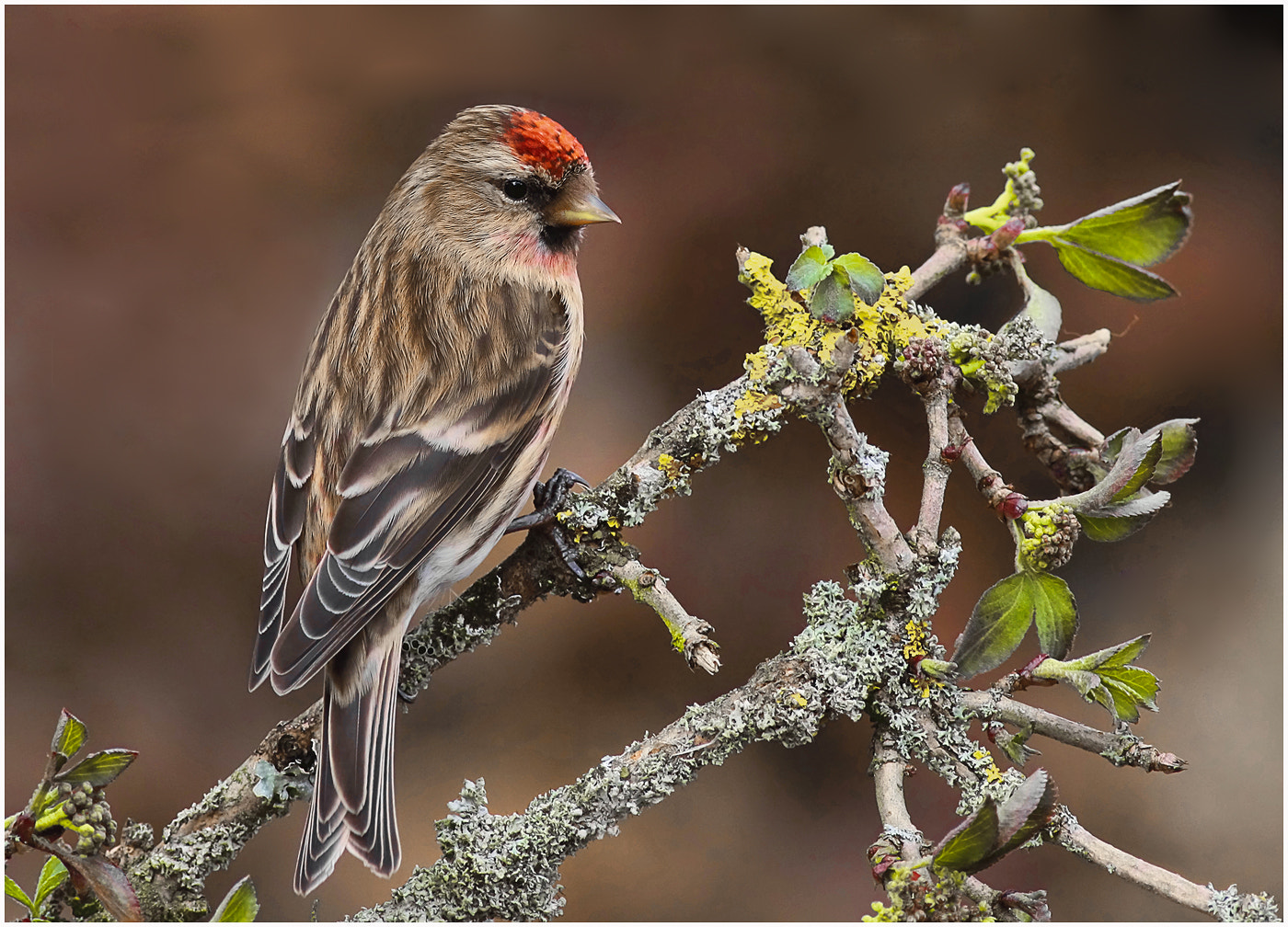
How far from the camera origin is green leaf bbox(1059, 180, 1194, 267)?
4.03 feet

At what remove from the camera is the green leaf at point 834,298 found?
116 centimetres

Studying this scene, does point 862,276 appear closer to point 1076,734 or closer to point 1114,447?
point 1114,447

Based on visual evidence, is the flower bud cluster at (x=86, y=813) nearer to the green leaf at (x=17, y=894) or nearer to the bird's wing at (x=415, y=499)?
the green leaf at (x=17, y=894)

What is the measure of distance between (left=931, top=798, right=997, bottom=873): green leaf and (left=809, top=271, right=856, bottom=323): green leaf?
491 mm

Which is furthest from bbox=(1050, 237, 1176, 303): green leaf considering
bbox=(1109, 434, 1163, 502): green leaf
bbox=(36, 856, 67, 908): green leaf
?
bbox=(36, 856, 67, 908): green leaf

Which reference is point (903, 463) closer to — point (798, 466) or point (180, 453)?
point (798, 466)

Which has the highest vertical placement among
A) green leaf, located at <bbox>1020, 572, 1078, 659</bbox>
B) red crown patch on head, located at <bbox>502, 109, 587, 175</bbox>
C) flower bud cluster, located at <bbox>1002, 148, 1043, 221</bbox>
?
red crown patch on head, located at <bbox>502, 109, 587, 175</bbox>

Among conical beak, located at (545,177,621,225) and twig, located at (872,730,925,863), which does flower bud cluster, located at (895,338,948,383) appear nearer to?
twig, located at (872,730,925,863)

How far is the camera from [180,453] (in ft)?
7.55

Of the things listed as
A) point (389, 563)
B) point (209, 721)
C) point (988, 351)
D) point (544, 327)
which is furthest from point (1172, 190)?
point (209, 721)

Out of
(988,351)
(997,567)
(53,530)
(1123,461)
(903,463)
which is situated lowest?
(1123,461)

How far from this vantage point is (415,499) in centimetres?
156

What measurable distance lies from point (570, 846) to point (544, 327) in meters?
0.81

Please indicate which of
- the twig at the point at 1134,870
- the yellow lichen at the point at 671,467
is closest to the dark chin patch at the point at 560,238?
the yellow lichen at the point at 671,467
